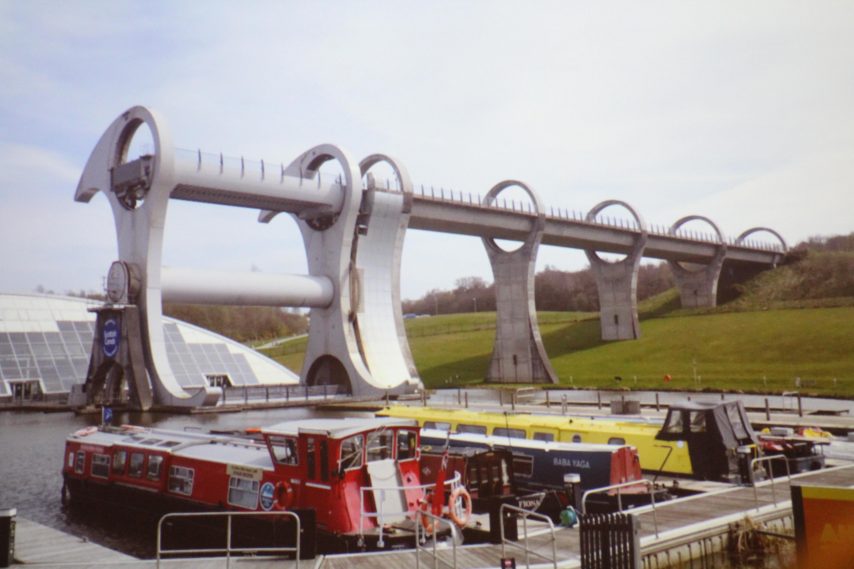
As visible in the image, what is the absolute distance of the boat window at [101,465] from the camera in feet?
81.9

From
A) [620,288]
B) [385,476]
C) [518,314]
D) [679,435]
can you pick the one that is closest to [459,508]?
[385,476]

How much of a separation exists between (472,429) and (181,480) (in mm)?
11765

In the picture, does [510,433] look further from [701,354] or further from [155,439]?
[701,354]

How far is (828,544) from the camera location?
835cm

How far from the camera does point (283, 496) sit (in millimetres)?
18188

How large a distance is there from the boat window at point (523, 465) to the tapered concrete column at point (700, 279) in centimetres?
8480

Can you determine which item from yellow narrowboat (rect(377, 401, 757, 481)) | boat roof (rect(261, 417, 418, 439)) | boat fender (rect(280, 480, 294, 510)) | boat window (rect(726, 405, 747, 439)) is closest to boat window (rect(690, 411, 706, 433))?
yellow narrowboat (rect(377, 401, 757, 481))

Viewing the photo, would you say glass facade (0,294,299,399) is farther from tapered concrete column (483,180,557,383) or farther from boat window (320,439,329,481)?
boat window (320,439,329,481)

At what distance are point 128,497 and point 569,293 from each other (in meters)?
147

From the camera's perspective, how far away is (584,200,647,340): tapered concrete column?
90750 millimetres

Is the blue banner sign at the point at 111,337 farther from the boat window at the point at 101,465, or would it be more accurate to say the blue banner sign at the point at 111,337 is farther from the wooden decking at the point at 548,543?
the wooden decking at the point at 548,543

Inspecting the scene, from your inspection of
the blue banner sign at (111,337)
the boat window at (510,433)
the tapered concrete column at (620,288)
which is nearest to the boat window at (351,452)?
the boat window at (510,433)

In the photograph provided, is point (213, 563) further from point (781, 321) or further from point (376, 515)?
point (781, 321)

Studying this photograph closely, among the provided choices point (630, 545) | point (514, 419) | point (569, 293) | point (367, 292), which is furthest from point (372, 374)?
point (569, 293)
